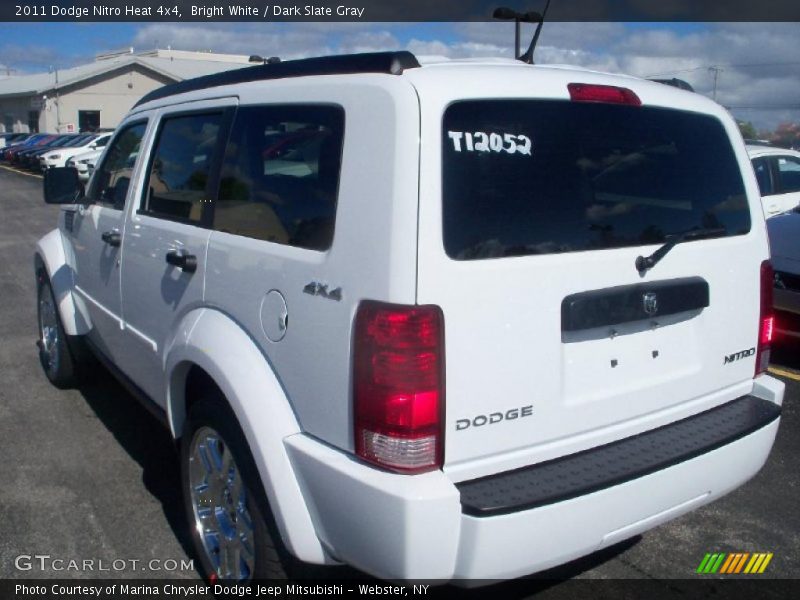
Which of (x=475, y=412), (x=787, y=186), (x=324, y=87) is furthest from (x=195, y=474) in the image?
(x=787, y=186)

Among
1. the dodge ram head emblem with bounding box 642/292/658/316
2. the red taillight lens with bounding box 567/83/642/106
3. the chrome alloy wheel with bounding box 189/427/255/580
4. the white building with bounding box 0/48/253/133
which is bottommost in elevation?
the chrome alloy wheel with bounding box 189/427/255/580

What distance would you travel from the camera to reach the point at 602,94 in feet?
8.93

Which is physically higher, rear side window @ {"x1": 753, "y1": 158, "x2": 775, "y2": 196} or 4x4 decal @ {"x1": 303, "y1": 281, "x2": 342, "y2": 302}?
rear side window @ {"x1": 753, "y1": 158, "x2": 775, "y2": 196}

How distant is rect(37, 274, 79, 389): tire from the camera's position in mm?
5363

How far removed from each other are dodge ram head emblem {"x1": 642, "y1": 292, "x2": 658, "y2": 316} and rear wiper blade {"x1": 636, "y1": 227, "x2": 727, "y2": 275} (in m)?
0.08

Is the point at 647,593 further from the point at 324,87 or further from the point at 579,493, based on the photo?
the point at 324,87

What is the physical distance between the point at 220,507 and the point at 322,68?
5.66ft

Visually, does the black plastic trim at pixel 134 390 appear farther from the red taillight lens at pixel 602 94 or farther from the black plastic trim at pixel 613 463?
the red taillight lens at pixel 602 94

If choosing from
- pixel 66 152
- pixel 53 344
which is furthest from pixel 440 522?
pixel 66 152

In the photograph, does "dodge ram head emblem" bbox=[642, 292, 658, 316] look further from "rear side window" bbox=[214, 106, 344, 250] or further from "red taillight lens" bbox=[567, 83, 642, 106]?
"rear side window" bbox=[214, 106, 344, 250]

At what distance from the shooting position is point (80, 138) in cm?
3262

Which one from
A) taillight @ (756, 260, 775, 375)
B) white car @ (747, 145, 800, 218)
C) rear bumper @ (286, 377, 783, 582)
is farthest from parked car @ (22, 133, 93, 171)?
rear bumper @ (286, 377, 783, 582)

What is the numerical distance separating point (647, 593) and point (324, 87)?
238 centimetres
